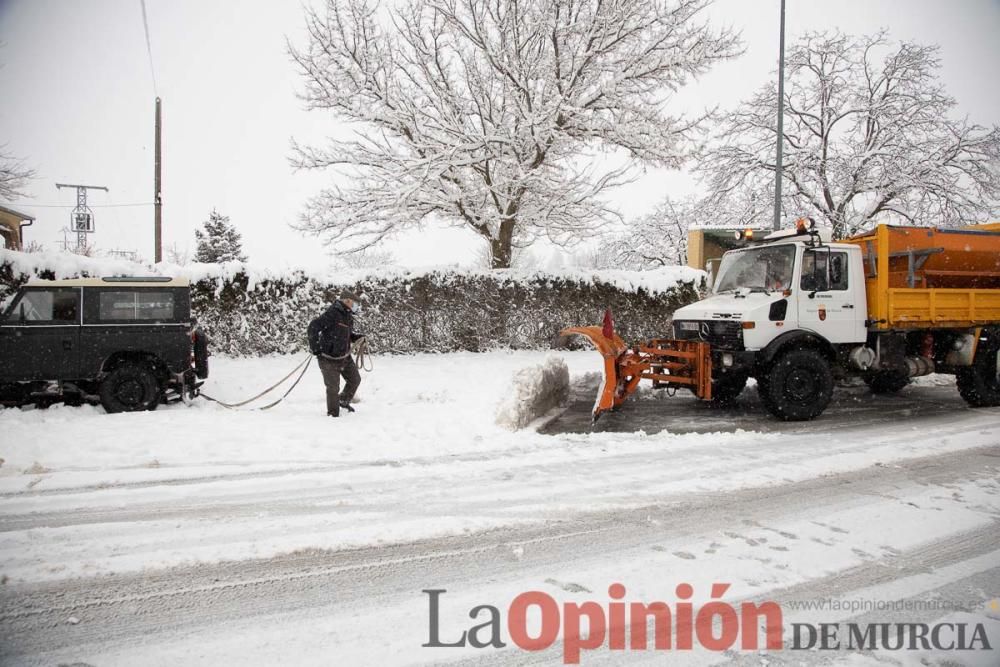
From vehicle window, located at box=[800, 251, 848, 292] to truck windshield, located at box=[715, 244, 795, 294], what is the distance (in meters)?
0.24

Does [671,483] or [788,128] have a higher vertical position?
[788,128]

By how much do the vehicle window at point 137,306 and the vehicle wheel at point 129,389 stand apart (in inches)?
30.0

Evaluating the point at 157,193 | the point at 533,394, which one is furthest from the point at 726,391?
the point at 157,193

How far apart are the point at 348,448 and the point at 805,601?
4821mm

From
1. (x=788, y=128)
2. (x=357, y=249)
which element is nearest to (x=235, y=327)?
(x=357, y=249)

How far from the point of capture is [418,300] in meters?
13.1

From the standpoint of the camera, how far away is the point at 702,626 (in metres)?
2.95

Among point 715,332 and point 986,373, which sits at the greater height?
point 715,332

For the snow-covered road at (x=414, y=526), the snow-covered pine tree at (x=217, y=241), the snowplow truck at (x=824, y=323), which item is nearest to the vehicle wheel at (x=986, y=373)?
the snowplow truck at (x=824, y=323)

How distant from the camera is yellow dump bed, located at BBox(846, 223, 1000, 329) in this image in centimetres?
856

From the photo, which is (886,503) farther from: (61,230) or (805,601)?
(61,230)

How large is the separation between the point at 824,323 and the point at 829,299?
14.6 inches

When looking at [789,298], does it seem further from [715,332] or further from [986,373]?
[986,373]

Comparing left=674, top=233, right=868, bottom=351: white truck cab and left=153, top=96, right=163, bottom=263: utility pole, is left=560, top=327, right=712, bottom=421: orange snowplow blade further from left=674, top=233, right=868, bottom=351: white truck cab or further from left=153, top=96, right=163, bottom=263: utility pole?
left=153, top=96, right=163, bottom=263: utility pole
